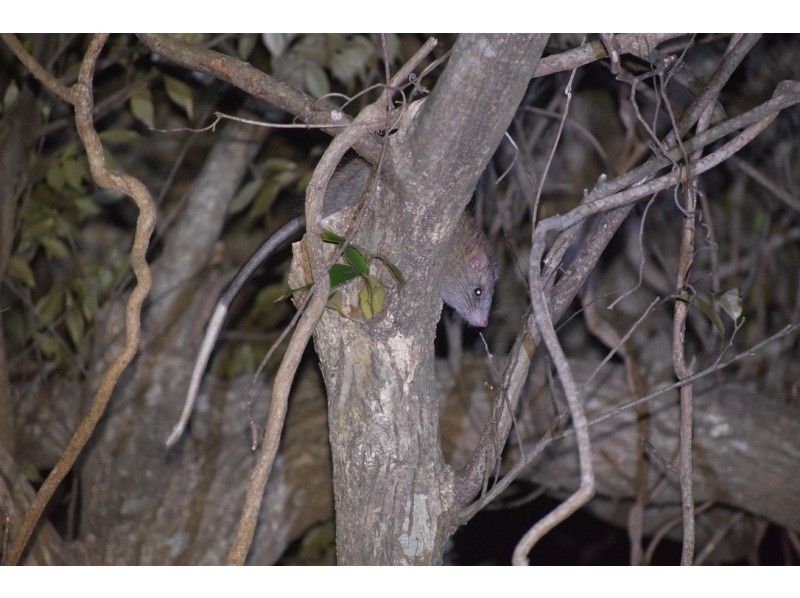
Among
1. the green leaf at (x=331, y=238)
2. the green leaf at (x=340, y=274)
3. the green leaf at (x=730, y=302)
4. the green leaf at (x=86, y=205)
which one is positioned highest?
the green leaf at (x=86, y=205)

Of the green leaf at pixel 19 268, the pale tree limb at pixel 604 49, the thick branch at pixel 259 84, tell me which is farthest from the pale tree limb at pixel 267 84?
the green leaf at pixel 19 268

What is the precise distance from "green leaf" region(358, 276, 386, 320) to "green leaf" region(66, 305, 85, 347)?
80.3 inches

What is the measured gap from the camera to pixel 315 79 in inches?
123

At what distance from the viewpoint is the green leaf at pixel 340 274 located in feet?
5.20

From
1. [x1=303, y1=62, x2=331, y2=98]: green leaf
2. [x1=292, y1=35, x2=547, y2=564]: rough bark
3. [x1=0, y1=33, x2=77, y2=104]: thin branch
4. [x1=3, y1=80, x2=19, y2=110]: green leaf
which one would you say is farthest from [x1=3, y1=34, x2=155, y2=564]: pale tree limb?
[x1=3, y1=80, x2=19, y2=110]: green leaf

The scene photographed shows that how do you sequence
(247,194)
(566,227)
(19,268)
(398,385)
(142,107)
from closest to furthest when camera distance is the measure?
(566,227) → (398,385) → (142,107) → (19,268) → (247,194)

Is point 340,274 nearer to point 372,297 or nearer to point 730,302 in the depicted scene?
point 372,297

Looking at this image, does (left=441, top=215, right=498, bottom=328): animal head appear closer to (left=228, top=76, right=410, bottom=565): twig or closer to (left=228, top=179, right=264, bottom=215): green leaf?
(left=228, top=179, right=264, bottom=215): green leaf

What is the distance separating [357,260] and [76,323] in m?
2.16

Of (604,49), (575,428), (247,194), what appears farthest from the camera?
(247,194)

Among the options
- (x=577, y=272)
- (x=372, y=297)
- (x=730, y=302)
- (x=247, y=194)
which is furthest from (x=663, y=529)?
(x=372, y=297)

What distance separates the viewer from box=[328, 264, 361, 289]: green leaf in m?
1.58

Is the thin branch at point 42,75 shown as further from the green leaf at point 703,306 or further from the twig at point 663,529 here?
the twig at point 663,529

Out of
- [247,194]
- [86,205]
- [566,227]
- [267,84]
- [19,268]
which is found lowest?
[566,227]
